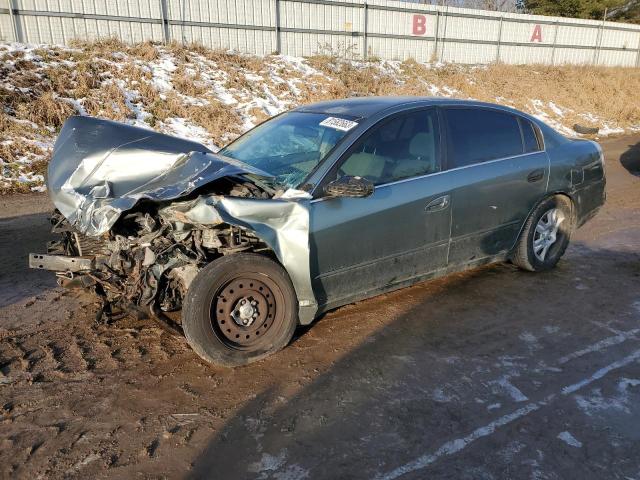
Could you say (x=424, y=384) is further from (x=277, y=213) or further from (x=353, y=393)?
(x=277, y=213)

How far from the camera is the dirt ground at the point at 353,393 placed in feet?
8.68

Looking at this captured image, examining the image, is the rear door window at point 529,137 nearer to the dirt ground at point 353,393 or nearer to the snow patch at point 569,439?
the dirt ground at point 353,393

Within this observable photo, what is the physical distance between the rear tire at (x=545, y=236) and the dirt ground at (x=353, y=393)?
0.41 meters

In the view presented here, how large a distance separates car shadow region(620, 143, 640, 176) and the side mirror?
9213 millimetres

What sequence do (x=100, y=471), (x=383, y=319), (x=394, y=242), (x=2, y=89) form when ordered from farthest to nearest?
(x=2, y=89)
(x=383, y=319)
(x=394, y=242)
(x=100, y=471)

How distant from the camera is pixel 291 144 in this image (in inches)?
169

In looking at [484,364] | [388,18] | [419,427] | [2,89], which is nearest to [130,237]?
[419,427]

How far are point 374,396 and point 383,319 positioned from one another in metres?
1.11

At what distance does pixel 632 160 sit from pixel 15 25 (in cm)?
1534

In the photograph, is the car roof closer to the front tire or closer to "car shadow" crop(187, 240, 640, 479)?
the front tire

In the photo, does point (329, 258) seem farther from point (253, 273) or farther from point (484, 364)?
point (484, 364)

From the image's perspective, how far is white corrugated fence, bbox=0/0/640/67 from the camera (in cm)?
1416

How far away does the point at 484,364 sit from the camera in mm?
3562

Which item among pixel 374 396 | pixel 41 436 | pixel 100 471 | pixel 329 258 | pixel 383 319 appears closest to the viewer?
pixel 100 471
